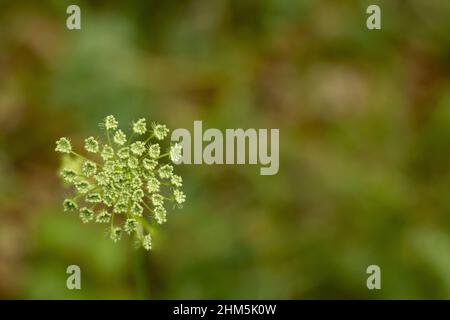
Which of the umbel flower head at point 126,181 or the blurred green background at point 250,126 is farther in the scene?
the blurred green background at point 250,126

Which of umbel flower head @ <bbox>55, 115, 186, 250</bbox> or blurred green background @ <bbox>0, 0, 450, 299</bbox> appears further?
blurred green background @ <bbox>0, 0, 450, 299</bbox>

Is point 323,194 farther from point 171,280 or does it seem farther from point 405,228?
point 171,280

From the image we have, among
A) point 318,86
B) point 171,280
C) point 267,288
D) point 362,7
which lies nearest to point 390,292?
point 267,288
